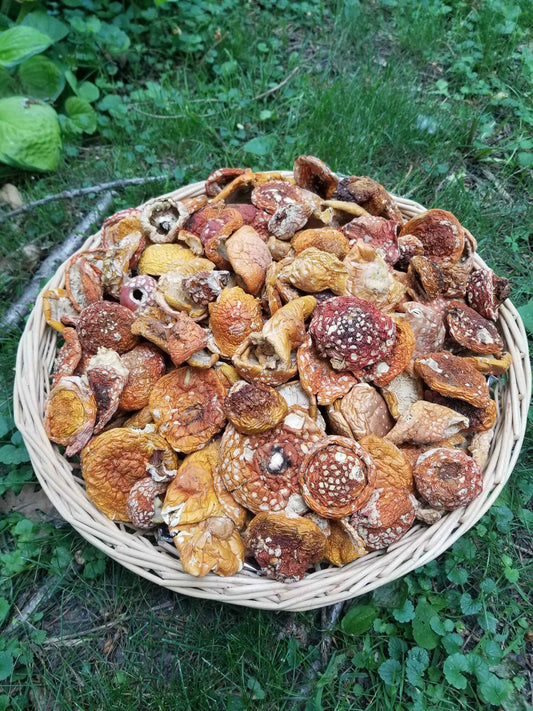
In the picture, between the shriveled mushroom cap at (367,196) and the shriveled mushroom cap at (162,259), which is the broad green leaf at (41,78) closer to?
the shriveled mushroom cap at (162,259)

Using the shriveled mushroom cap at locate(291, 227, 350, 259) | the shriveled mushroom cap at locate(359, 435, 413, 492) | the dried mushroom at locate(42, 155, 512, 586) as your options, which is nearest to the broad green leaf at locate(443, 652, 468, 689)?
the dried mushroom at locate(42, 155, 512, 586)

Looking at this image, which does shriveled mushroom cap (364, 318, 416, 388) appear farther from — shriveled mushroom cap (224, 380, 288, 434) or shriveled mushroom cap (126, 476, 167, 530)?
shriveled mushroom cap (126, 476, 167, 530)

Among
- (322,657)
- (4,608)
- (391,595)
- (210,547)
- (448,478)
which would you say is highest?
(448,478)

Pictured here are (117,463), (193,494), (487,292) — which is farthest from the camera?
(487,292)

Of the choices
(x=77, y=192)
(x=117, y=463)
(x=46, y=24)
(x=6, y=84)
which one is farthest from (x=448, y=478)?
(x=46, y=24)

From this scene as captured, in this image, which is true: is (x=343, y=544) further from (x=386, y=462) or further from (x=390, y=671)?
(x=390, y=671)

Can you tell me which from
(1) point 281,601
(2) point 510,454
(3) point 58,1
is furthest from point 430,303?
(3) point 58,1
